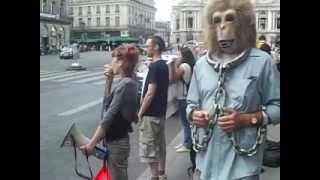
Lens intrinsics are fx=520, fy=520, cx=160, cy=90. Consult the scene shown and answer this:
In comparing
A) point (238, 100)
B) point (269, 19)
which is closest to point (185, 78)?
point (238, 100)

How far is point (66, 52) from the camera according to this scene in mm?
2117

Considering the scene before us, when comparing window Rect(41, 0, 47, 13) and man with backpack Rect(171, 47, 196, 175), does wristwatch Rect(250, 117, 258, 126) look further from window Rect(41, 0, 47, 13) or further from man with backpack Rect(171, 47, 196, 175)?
window Rect(41, 0, 47, 13)

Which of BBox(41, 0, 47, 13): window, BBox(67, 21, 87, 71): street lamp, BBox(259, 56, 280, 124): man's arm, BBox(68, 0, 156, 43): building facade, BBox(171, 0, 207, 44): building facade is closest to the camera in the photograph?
BBox(259, 56, 280, 124): man's arm

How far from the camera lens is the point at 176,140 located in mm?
1965

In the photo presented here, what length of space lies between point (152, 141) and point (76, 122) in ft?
1.02

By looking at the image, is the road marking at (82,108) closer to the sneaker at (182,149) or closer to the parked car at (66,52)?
the parked car at (66,52)

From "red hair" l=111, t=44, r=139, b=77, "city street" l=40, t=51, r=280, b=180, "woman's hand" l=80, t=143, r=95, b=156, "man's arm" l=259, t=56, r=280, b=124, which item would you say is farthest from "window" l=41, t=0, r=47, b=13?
"man's arm" l=259, t=56, r=280, b=124

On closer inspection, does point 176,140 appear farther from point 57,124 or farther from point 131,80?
point 57,124

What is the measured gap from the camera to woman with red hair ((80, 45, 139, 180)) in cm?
194

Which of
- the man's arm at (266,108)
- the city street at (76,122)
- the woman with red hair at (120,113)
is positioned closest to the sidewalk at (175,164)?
the city street at (76,122)

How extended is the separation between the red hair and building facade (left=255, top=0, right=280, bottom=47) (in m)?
0.50

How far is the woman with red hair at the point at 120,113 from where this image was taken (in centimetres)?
194
